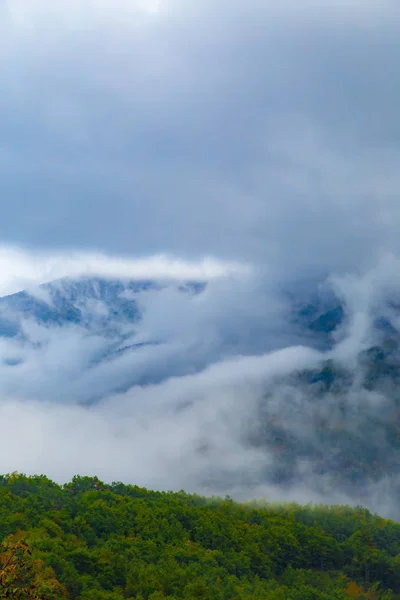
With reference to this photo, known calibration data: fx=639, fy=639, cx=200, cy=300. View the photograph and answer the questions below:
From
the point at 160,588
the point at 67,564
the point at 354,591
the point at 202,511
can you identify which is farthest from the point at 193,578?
the point at 202,511

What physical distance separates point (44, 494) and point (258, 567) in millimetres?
45302

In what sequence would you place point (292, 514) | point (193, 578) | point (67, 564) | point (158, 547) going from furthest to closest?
point (292, 514) < point (158, 547) < point (193, 578) < point (67, 564)

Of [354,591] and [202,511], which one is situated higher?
[202,511]

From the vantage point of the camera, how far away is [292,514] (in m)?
164

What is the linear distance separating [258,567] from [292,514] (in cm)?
5070

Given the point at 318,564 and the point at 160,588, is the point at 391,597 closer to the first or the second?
the point at 318,564

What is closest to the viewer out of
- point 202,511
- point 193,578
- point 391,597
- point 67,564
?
point 67,564

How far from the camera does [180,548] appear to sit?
4250 inches

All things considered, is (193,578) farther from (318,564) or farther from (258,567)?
(318,564)

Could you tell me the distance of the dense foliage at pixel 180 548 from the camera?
8662 centimetres

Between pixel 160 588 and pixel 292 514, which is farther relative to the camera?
pixel 292 514

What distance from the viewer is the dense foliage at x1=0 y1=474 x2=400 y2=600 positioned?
8662 centimetres

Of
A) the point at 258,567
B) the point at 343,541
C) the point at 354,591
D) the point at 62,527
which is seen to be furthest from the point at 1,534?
the point at 343,541

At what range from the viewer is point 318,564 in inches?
5226
